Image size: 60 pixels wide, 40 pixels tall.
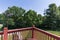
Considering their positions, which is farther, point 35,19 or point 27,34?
point 35,19

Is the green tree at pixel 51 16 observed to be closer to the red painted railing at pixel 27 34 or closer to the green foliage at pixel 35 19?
the green foliage at pixel 35 19

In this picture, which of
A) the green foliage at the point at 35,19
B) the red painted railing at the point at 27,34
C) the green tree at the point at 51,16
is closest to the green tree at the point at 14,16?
the green foliage at the point at 35,19

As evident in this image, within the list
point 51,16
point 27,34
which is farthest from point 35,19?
point 27,34

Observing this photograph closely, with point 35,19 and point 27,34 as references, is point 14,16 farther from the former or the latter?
point 27,34

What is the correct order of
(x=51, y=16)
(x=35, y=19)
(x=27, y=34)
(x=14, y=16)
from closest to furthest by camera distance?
(x=27, y=34), (x=51, y=16), (x=35, y=19), (x=14, y=16)

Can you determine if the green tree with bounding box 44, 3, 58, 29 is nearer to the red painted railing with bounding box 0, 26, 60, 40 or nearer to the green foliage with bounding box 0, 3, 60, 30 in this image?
the green foliage with bounding box 0, 3, 60, 30

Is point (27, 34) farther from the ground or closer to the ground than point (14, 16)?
closer to the ground

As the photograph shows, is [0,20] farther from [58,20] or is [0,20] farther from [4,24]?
[58,20]

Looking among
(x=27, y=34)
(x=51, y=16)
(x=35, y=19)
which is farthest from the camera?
(x=35, y=19)

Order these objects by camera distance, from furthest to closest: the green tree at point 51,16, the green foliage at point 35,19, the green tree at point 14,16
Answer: the green tree at point 14,16, the green foliage at point 35,19, the green tree at point 51,16

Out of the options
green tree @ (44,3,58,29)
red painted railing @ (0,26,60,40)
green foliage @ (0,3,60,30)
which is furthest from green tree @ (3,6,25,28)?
red painted railing @ (0,26,60,40)

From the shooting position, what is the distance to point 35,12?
104ft

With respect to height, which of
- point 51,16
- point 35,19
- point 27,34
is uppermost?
point 51,16

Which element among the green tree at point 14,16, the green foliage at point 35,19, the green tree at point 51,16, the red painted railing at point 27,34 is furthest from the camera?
the green tree at point 14,16
